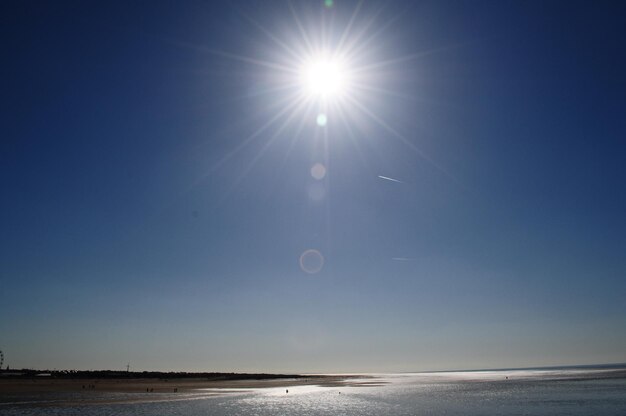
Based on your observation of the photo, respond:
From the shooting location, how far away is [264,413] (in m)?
38.6

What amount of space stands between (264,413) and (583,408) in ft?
88.2

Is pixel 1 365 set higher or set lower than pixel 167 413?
higher

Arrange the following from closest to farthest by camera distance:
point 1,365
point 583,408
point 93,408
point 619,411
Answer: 1. point 619,411
2. point 583,408
3. point 93,408
4. point 1,365

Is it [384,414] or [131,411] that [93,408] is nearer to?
[131,411]

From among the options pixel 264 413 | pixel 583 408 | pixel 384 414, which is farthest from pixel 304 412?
pixel 583 408

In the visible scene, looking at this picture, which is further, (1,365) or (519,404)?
(1,365)

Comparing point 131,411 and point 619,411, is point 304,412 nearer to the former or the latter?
point 131,411

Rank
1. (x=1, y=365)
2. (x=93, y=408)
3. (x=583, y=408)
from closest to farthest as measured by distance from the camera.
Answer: (x=583, y=408), (x=93, y=408), (x=1, y=365)

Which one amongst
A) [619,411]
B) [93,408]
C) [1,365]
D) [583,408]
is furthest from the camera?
[1,365]

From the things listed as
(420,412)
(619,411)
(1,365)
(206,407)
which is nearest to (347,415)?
(420,412)

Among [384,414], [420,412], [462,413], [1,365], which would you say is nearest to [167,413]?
[384,414]

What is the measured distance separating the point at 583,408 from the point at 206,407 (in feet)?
110

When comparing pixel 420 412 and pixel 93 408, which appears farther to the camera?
pixel 93 408

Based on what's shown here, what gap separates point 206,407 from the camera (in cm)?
4388
